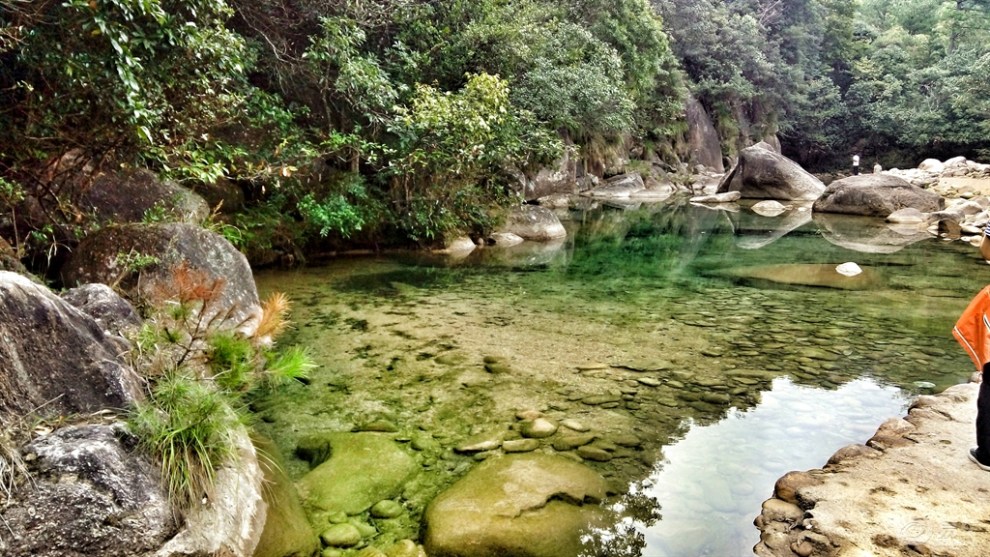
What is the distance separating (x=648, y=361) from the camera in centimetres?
602

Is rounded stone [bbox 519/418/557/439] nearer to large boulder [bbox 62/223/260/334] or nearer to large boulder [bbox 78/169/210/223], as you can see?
large boulder [bbox 62/223/260/334]

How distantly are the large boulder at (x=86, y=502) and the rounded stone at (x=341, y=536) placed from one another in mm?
799

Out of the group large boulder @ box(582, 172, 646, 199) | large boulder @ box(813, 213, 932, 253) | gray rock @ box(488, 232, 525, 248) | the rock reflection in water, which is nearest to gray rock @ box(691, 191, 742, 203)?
large boulder @ box(582, 172, 646, 199)

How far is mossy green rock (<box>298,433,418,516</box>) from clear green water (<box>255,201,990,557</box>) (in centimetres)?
17

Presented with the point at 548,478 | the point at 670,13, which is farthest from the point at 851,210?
the point at 548,478

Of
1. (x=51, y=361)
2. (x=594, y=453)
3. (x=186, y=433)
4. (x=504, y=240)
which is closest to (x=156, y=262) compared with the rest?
(x=51, y=361)

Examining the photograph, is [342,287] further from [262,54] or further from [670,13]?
[670,13]

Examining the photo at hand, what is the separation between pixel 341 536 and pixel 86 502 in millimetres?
1232

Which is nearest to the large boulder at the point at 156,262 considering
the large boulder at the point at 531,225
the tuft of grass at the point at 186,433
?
the tuft of grass at the point at 186,433

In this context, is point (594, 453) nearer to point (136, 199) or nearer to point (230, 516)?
point (230, 516)

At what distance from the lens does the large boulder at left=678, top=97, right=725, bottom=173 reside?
114 feet

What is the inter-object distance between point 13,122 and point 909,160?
46560 mm

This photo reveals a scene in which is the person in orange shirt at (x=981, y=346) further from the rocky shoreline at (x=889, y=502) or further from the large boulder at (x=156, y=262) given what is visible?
the large boulder at (x=156, y=262)

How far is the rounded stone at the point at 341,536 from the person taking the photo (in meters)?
3.21
